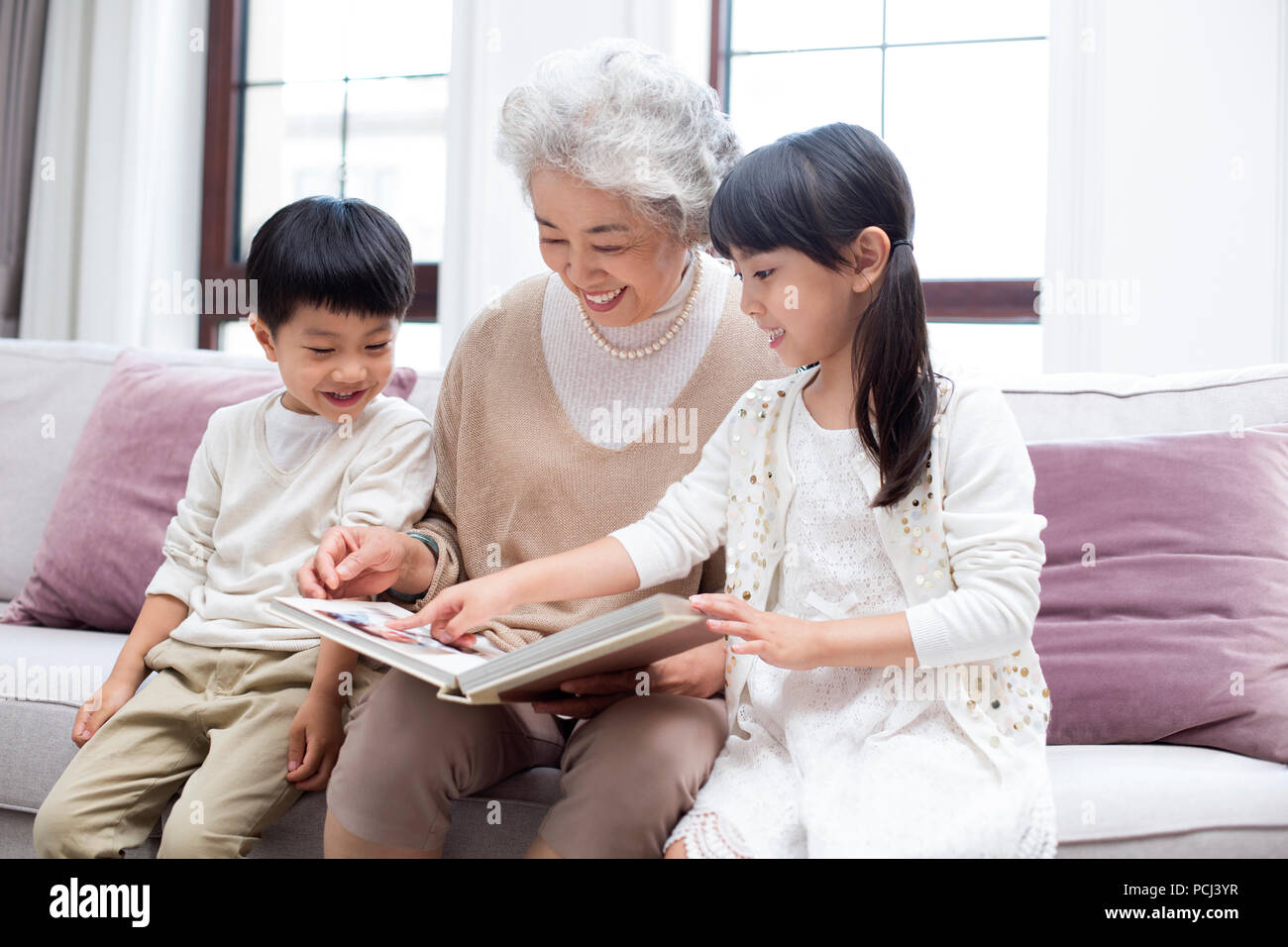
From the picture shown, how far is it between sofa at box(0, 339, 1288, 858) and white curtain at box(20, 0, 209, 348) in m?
1.11

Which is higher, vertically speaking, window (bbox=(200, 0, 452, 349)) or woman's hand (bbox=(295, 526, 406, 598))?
window (bbox=(200, 0, 452, 349))

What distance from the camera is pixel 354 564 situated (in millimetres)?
1315

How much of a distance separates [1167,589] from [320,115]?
2.81 m

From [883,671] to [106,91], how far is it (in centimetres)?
303

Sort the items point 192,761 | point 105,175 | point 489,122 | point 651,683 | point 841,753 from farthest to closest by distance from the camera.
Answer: point 105,175 < point 489,122 < point 192,761 < point 651,683 < point 841,753

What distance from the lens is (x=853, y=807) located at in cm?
108

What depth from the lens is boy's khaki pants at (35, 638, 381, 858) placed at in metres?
1.28

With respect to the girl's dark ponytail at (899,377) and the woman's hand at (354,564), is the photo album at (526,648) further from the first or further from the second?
the girl's dark ponytail at (899,377)

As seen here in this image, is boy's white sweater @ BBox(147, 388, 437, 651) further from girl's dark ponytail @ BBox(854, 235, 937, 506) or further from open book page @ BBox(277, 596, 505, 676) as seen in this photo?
girl's dark ponytail @ BBox(854, 235, 937, 506)

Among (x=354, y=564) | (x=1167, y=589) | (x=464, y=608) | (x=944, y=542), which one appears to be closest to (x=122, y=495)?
(x=354, y=564)

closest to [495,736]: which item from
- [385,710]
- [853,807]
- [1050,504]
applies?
[385,710]

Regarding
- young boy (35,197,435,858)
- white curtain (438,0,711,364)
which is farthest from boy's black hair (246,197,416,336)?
white curtain (438,0,711,364)

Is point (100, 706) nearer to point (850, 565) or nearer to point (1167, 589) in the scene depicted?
point (850, 565)
